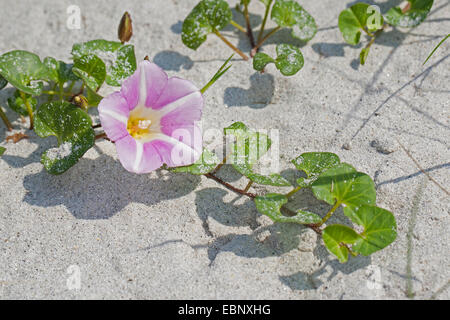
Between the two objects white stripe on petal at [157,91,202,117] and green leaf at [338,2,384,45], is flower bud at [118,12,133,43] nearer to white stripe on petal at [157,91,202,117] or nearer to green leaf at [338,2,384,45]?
white stripe on petal at [157,91,202,117]

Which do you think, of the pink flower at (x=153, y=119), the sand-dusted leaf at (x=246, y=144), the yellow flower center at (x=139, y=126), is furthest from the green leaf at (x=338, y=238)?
the yellow flower center at (x=139, y=126)

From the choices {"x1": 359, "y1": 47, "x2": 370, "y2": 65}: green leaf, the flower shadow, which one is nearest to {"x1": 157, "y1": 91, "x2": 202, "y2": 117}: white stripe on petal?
the flower shadow

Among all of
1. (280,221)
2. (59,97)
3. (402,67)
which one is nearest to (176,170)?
(280,221)

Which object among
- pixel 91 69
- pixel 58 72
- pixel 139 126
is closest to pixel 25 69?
pixel 58 72

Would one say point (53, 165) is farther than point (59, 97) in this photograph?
No

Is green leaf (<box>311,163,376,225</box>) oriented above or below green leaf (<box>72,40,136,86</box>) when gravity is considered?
below

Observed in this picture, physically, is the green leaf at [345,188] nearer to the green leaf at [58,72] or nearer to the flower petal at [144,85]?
the flower petal at [144,85]

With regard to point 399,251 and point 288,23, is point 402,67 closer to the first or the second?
point 288,23
